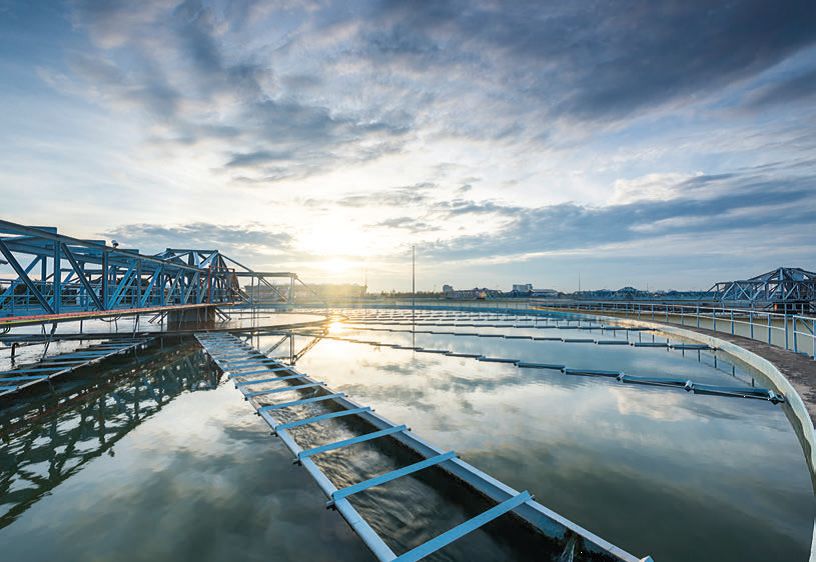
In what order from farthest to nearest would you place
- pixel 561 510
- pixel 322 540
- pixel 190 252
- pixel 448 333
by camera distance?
1. pixel 190 252
2. pixel 448 333
3. pixel 561 510
4. pixel 322 540

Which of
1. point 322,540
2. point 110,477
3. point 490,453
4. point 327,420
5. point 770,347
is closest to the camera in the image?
point 322,540

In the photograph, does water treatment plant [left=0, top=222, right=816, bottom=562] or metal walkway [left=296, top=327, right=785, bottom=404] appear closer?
water treatment plant [left=0, top=222, right=816, bottom=562]

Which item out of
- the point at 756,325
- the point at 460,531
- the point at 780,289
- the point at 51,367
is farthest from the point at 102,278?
the point at 780,289

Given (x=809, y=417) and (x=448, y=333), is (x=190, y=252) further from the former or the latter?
(x=809, y=417)

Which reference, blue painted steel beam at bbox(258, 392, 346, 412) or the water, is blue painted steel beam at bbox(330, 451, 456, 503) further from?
blue painted steel beam at bbox(258, 392, 346, 412)

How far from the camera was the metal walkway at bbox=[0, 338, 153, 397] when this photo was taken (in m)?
11.5

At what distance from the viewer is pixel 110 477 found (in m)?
6.05

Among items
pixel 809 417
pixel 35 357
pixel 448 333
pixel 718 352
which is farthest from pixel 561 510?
pixel 35 357

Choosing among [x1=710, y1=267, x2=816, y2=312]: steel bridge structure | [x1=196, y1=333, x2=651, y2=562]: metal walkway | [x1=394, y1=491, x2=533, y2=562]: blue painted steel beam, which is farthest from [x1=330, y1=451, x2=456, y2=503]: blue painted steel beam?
[x1=710, y1=267, x2=816, y2=312]: steel bridge structure

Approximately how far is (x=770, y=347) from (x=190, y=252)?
37249 mm

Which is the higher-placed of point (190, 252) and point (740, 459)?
point (190, 252)

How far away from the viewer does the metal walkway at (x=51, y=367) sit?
11.5 m

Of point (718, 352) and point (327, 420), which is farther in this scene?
point (718, 352)

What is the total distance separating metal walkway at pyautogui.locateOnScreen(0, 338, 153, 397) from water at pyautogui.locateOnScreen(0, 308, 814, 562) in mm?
2228
